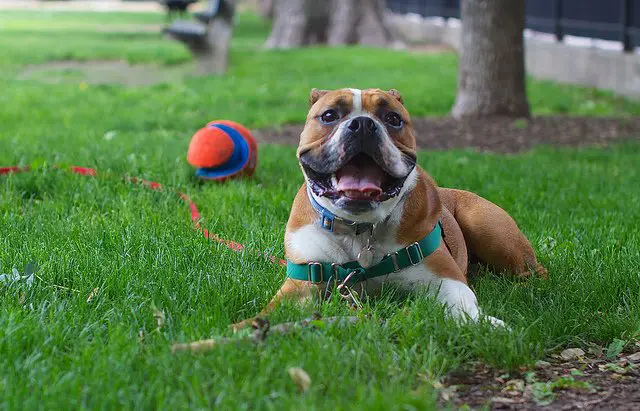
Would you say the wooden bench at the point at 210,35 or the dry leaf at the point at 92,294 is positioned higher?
the dry leaf at the point at 92,294

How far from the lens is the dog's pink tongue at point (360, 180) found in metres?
3.72

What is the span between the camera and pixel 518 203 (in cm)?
610

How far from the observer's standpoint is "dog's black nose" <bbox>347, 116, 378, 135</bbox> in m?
3.68

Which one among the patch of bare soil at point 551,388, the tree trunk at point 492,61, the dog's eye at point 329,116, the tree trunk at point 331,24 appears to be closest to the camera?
the patch of bare soil at point 551,388

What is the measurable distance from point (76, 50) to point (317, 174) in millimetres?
15433

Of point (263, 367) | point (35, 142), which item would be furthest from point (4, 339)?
point (35, 142)

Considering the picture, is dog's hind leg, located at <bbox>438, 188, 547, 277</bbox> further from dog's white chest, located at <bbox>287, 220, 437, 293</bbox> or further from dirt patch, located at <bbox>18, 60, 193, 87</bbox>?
dirt patch, located at <bbox>18, 60, 193, 87</bbox>

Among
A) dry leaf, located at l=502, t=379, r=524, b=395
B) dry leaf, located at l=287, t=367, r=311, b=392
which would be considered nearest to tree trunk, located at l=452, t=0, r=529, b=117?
dry leaf, located at l=502, t=379, r=524, b=395

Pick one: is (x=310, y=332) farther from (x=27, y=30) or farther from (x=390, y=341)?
(x=27, y=30)

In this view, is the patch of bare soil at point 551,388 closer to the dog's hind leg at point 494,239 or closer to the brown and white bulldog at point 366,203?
the brown and white bulldog at point 366,203

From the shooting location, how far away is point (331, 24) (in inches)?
874

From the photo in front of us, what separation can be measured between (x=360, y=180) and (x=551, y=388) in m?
1.08

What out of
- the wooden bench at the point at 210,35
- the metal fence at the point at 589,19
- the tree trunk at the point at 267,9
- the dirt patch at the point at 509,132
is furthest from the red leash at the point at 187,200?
the tree trunk at the point at 267,9

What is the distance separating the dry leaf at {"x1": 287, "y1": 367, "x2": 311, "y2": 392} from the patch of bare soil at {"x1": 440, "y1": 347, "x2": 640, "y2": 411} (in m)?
0.47
